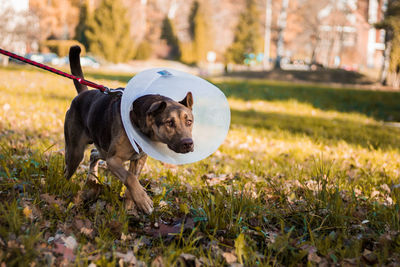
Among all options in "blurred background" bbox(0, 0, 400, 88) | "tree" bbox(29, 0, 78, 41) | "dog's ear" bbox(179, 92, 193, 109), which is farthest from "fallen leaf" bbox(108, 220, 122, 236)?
"tree" bbox(29, 0, 78, 41)

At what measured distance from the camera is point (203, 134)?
3.41 m

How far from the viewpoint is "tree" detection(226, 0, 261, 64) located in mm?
45719

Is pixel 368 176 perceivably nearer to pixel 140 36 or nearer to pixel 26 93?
pixel 26 93

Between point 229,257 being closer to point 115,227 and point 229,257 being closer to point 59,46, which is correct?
point 115,227

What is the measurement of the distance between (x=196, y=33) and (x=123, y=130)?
45.7 meters

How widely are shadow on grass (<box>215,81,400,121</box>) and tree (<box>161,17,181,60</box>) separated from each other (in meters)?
32.5

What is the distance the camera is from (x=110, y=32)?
128 ft

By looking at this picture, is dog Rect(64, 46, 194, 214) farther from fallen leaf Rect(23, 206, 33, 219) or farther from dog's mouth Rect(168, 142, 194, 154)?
fallen leaf Rect(23, 206, 33, 219)

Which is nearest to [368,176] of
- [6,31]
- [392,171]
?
[392,171]

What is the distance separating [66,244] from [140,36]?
47132 millimetres

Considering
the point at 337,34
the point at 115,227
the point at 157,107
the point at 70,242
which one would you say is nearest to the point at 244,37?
the point at 337,34

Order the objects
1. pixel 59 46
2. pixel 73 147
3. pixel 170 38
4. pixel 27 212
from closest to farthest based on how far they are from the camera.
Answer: pixel 27 212 → pixel 73 147 → pixel 59 46 → pixel 170 38

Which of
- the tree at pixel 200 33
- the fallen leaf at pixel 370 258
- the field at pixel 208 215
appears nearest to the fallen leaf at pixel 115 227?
the field at pixel 208 215

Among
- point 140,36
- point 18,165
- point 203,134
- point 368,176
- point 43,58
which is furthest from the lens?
point 140,36
